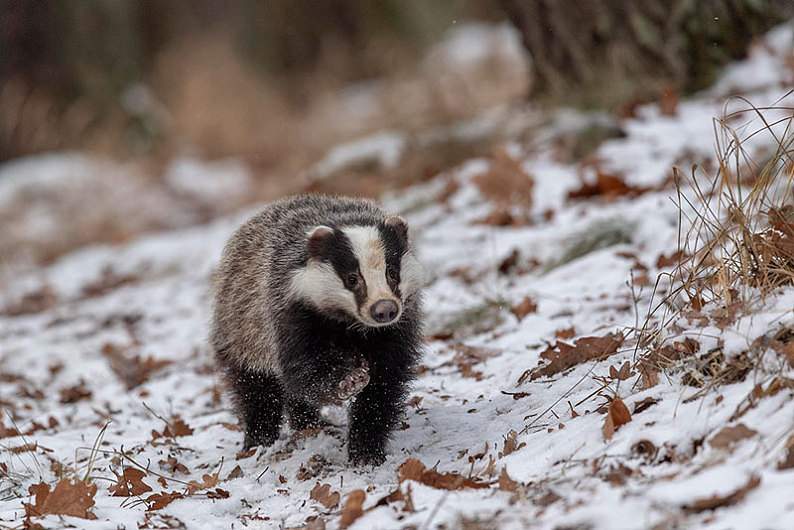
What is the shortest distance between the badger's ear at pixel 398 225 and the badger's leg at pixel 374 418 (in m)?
0.73

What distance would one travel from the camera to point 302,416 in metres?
4.61

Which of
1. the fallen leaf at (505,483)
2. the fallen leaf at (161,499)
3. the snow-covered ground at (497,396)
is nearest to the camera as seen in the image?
the snow-covered ground at (497,396)

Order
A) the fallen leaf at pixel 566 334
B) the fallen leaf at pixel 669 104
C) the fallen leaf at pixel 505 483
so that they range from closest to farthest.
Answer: the fallen leaf at pixel 505 483 → the fallen leaf at pixel 566 334 → the fallen leaf at pixel 669 104

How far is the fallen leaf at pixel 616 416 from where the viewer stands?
3223 mm

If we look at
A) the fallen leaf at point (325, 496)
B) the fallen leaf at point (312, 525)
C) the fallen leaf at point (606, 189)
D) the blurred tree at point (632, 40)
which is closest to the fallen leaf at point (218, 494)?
the fallen leaf at point (325, 496)

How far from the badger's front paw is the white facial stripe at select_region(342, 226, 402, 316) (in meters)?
0.28

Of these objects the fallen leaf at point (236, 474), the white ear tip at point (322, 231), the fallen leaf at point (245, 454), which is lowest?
the fallen leaf at point (245, 454)

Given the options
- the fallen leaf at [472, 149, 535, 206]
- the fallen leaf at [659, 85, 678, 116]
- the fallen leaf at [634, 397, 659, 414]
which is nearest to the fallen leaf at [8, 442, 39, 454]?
the fallen leaf at [634, 397, 659, 414]

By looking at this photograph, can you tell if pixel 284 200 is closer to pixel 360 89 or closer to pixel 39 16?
pixel 39 16

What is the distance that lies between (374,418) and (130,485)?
1.22 meters

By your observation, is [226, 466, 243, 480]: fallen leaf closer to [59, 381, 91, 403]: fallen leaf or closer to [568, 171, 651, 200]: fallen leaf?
[59, 381, 91, 403]: fallen leaf

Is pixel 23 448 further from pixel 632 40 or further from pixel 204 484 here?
pixel 632 40

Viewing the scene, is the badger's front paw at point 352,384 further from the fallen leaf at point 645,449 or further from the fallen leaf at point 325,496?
the fallen leaf at point 645,449

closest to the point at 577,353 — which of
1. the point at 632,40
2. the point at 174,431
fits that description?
the point at 174,431
